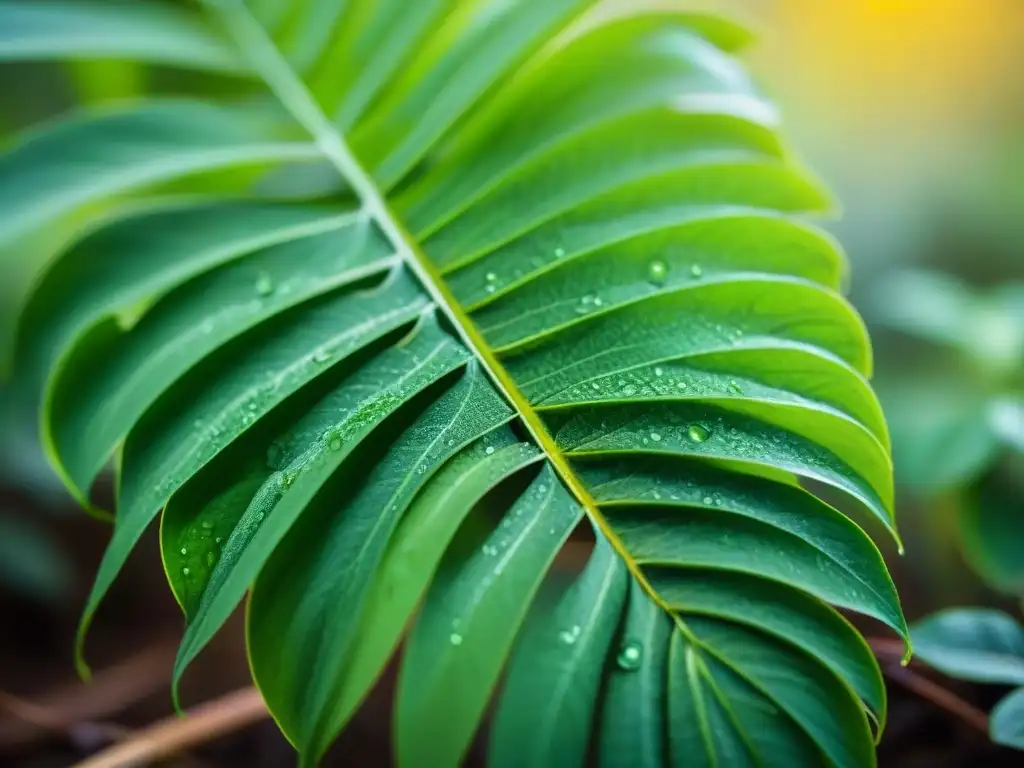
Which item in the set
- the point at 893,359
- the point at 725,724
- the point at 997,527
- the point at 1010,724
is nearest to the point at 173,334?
the point at 725,724

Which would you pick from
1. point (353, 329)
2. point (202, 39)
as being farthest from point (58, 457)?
point (202, 39)

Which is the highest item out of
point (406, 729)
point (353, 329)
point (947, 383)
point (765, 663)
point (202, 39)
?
point (202, 39)

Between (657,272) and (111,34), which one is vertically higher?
(111,34)

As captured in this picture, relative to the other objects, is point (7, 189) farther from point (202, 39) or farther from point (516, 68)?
point (516, 68)

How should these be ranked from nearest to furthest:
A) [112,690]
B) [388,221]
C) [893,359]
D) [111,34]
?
[388,221]
[111,34]
[112,690]
[893,359]

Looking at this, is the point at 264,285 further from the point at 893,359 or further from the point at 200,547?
the point at 893,359

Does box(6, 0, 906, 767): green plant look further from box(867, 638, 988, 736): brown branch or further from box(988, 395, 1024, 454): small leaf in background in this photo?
box(988, 395, 1024, 454): small leaf in background
